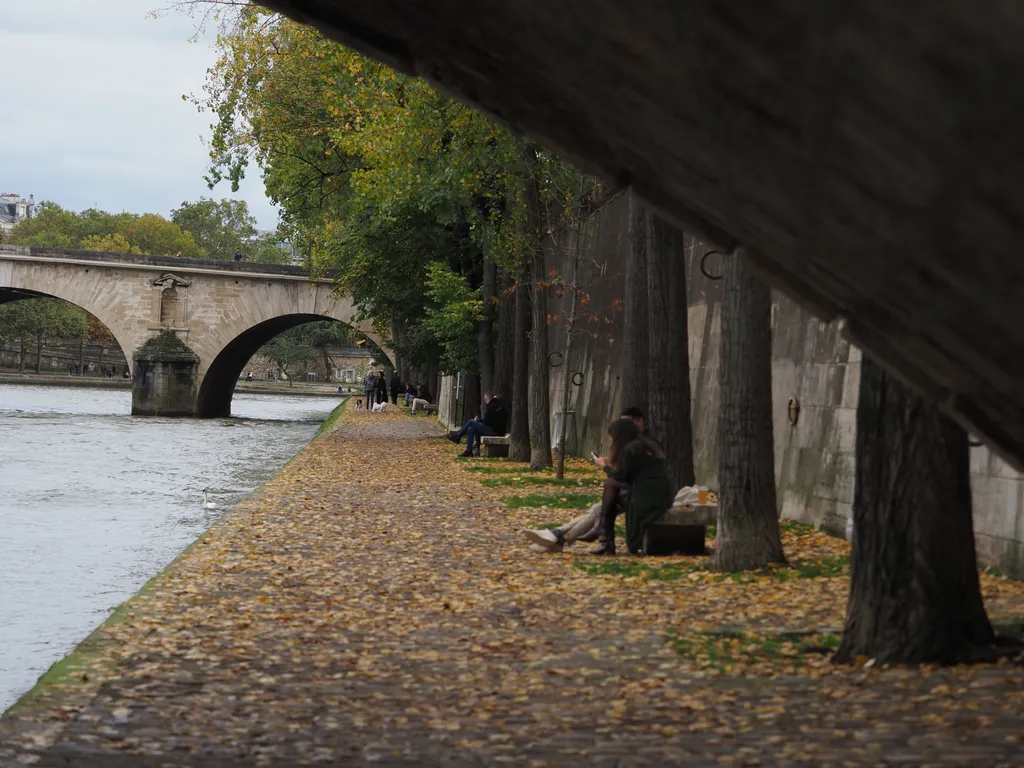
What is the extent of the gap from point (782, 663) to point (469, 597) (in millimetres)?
3052

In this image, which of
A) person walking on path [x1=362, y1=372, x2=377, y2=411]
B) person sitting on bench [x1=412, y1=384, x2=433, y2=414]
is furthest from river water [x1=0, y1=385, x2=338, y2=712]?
person walking on path [x1=362, y1=372, x2=377, y2=411]

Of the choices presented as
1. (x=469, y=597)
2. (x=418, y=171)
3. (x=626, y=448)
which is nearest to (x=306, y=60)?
(x=418, y=171)

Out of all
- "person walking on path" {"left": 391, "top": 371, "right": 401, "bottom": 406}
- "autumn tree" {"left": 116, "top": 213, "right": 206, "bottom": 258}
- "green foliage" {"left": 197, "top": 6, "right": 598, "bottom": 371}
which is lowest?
"person walking on path" {"left": 391, "top": 371, "right": 401, "bottom": 406}

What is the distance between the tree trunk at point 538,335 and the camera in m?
21.8

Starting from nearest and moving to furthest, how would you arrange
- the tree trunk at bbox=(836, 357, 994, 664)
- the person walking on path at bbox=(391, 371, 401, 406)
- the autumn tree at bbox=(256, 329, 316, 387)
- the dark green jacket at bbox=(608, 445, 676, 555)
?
the tree trunk at bbox=(836, 357, 994, 664) → the dark green jacket at bbox=(608, 445, 676, 555) → the person walking on path at bbox=(391, 371, 401, 406) → the autumn tree at bbox=(256, 329, 316, 387)

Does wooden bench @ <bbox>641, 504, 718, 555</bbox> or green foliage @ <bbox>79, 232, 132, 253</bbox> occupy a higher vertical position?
green foliage @ <bbox>79, 232, 132, 253</bbox>

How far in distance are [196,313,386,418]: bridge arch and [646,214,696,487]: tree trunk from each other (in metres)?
43.9

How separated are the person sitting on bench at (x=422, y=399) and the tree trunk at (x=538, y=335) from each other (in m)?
30.6

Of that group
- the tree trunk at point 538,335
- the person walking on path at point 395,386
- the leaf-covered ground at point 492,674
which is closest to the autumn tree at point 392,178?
the tree trunk at point 538,335

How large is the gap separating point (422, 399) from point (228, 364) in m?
11.1

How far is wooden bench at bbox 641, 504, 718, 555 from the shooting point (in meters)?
Answer: 12.1

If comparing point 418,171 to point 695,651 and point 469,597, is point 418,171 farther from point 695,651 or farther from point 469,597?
point 695,651

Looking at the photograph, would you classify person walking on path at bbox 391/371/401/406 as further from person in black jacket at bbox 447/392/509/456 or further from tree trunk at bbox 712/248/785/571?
tree trunk at bbox 712/248/785/571

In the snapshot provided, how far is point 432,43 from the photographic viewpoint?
4.63 meters
